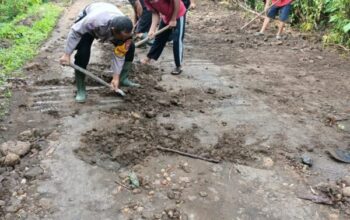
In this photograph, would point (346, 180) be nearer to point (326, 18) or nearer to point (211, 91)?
point (211, 91)

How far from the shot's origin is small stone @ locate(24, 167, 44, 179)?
Result: 3.43 metres

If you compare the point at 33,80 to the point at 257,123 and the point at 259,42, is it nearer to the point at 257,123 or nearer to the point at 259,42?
the point at 257,123

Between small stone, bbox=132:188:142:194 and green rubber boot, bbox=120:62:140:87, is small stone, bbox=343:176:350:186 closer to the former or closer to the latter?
small stone, bbox=132:188:142:194

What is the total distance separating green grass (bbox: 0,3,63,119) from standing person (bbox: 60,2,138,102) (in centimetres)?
98

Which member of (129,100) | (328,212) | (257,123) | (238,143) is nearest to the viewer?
(328,212)

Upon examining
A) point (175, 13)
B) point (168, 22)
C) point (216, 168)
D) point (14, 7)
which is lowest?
point (14, 7)

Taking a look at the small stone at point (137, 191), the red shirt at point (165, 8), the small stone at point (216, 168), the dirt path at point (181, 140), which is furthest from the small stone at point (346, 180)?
the red shirt at point (165, 8)

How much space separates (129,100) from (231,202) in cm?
208

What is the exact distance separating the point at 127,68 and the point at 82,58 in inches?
25.2

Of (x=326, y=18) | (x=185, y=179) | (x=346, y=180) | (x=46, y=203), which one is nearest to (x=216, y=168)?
(x=185, y=179)

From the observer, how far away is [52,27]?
8.55 meters

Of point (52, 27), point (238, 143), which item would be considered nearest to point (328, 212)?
point (238, 143)

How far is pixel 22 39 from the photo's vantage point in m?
7.31

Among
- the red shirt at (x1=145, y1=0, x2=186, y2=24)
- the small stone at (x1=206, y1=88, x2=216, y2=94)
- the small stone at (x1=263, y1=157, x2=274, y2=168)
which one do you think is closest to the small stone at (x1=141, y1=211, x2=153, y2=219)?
the small stone at (x1=263, y1=157, x2=274, y2=168)
